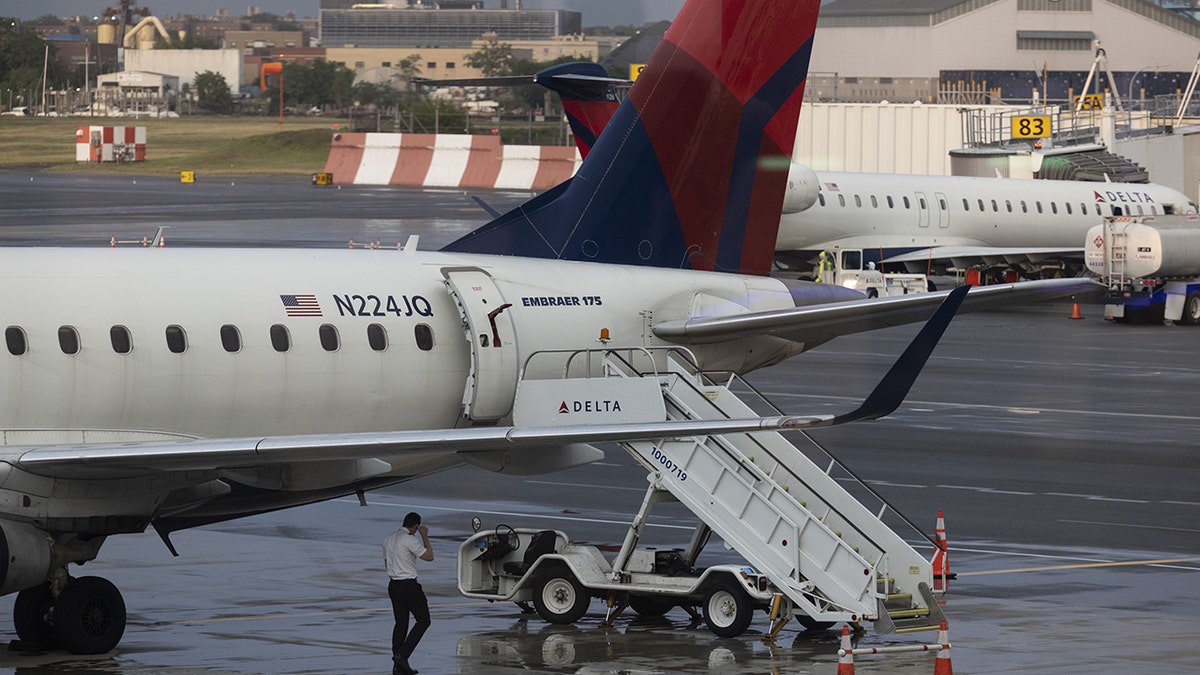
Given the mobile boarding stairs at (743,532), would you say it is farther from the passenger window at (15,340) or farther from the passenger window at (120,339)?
the passenger window at (15,340)

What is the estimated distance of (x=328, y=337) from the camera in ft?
76.7

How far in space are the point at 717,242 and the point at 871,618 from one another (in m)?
8.37

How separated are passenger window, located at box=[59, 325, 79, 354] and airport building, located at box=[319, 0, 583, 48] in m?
45.5

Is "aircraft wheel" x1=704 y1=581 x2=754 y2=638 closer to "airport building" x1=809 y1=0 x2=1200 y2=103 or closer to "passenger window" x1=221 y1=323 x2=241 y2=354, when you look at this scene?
"passenger window" x1=221 y1=323 x2=241 y2=354

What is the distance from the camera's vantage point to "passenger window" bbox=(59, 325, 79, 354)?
21.1 m

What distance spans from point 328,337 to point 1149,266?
4275 cm

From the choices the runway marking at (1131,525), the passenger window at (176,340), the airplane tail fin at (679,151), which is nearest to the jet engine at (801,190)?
the runway marking at (1131,525)

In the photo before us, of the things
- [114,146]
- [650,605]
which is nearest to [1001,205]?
[650,605]

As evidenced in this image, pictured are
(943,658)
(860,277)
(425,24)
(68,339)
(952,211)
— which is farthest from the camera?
(425,24)

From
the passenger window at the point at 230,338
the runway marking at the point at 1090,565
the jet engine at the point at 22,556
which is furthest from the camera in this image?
the runway marking at the point at 1090,565

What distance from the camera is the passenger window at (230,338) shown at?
22344 millimetres

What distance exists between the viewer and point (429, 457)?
24062mm

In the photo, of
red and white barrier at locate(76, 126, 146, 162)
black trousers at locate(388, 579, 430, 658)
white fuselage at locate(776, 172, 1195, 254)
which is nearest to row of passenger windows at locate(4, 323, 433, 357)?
black trousers at locate(388, 579, 430, 658)

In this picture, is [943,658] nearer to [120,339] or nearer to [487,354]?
[487,354]
